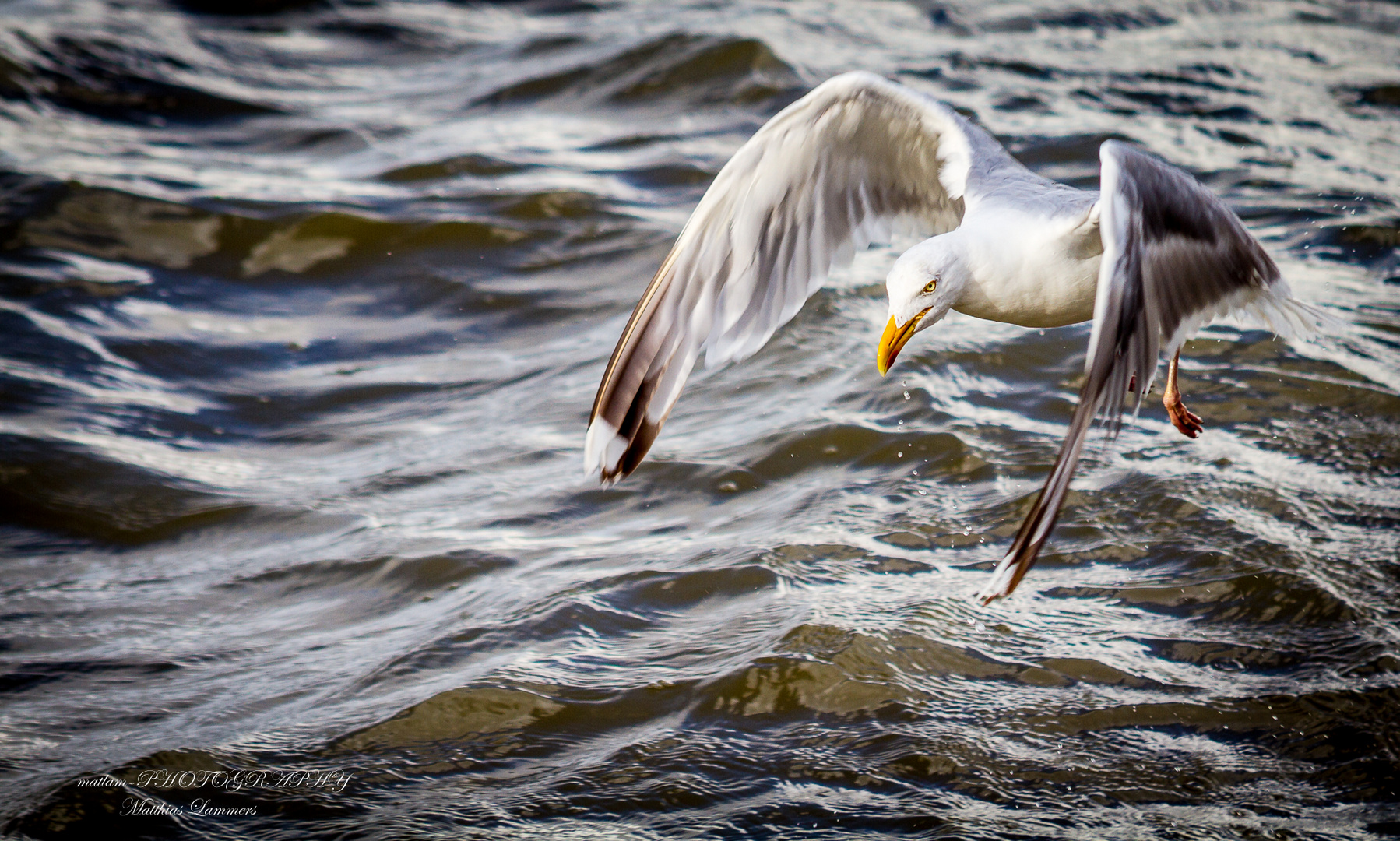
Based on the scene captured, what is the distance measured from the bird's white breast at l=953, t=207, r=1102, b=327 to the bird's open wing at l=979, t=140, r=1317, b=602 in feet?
0.53

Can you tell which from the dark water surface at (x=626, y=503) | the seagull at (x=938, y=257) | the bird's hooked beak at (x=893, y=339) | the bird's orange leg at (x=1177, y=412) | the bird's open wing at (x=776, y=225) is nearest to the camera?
the seagull at (x=938, y=257)

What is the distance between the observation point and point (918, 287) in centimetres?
308

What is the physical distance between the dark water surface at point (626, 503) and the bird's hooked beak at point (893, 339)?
974 millimetres

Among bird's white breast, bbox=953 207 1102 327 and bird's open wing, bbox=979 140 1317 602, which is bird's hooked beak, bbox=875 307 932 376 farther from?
bird's open wing, bbox=979 140 1317 602

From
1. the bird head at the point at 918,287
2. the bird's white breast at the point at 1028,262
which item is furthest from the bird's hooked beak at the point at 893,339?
the bird's white breast at the point at 1028,262

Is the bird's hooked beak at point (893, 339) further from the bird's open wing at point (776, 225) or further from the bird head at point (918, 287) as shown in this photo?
the bird's open wing at point (776, 225)

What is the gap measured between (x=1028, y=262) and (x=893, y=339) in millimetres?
387

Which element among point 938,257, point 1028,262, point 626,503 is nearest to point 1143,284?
point 1028,262

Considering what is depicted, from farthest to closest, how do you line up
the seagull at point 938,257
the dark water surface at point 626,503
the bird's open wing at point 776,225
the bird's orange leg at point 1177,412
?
the bird's orange leg at point 1177,412 < the bird's open wing at point 776,225 < the dark water surface at point 626,503 < the seagull at point 938,257

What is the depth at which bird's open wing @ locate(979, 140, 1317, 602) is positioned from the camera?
8.26 feet

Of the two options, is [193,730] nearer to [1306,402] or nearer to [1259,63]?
[1306,402]

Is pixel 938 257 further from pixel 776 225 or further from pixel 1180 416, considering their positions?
pixel 1180 416

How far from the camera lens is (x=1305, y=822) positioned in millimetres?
2922

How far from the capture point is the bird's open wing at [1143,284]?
2.52m
